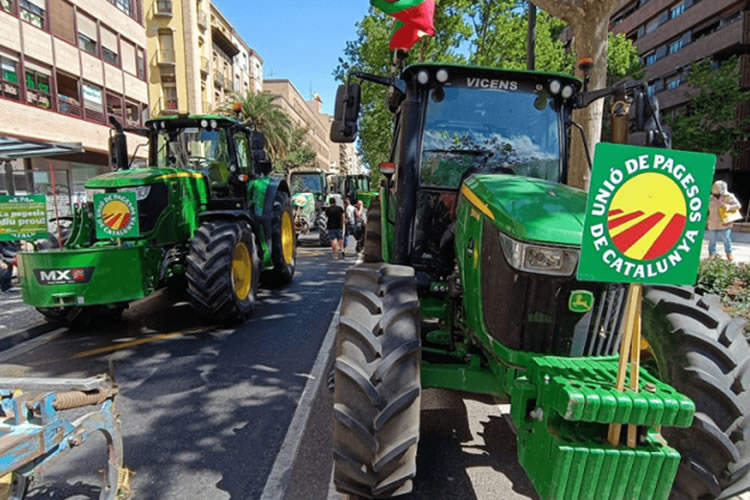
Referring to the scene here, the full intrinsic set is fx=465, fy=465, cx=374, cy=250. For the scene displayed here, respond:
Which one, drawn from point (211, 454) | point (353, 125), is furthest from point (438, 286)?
point (211, 454)

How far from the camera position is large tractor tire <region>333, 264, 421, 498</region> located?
2.30 meters

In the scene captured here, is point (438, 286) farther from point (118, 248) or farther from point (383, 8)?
point (383, 8)

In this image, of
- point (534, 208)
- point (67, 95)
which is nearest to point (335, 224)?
A: point (534, 208)

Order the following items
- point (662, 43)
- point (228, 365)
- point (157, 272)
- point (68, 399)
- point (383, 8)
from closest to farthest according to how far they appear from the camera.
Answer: point (68, 399) < point (228, 365) < point (157, 272) < point (383, 8) < point (662, 43)

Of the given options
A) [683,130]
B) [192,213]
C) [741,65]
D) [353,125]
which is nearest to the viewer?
[353,125]

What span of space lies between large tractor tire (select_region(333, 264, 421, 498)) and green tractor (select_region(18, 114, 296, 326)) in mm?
3594

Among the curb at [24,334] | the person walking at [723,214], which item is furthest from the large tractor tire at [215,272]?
the person walking at [723,214]

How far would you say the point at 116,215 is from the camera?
223 inches

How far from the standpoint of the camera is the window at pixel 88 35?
864 inches

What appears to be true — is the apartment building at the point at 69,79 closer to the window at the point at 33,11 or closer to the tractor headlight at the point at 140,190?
the window at the point at 33,11

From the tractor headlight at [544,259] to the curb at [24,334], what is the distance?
5944mm

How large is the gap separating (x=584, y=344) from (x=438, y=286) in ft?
4.37

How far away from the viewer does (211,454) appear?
10.7 ft

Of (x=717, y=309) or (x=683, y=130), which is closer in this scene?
(x=717, y=309)
